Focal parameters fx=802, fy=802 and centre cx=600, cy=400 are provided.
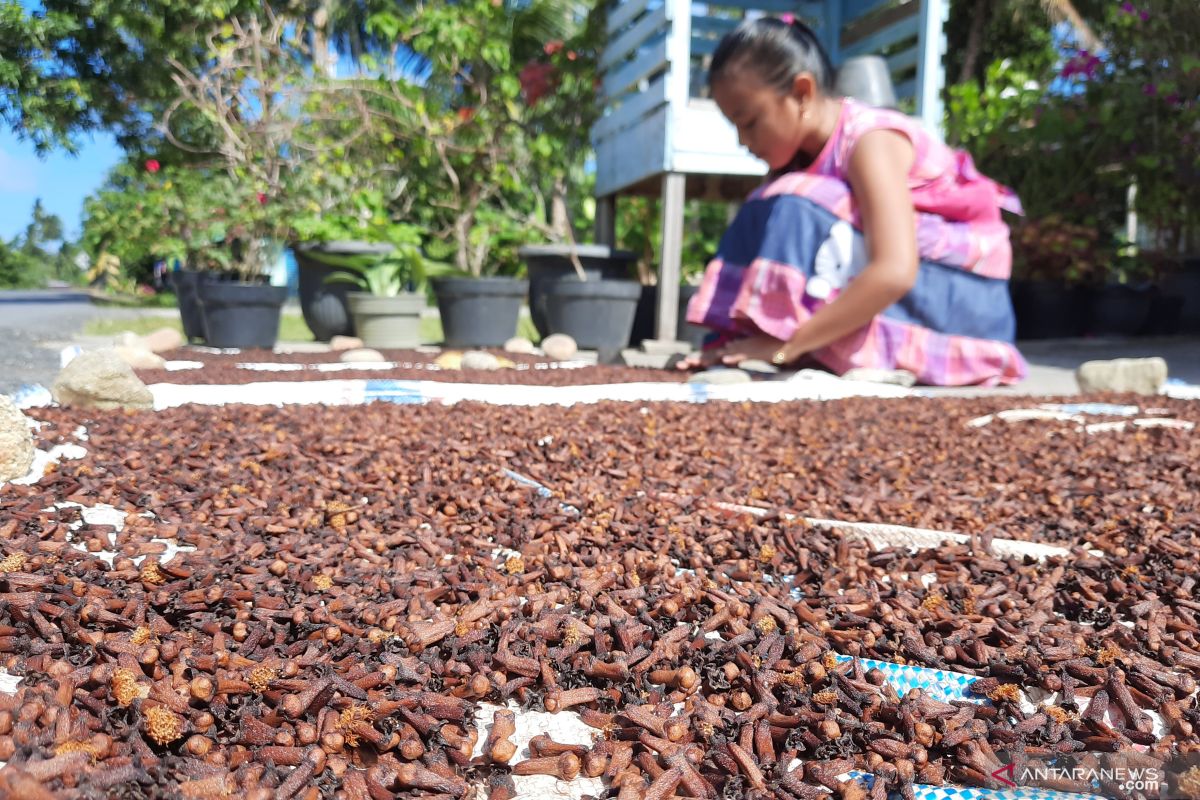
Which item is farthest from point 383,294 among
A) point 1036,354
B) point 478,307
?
point 1036,354

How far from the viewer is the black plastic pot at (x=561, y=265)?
5.16 m

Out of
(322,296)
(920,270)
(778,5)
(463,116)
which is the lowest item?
(322,296)

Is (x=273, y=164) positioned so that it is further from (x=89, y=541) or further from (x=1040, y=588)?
(x=1040, y=588)

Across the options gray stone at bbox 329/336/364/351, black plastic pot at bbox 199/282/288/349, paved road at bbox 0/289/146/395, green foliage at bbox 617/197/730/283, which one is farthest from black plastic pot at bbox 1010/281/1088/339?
paved road at bbox 0/289/146/395

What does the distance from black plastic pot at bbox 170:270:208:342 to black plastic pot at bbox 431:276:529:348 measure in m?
1.42

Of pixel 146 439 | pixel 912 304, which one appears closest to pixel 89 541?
pixel 146 439

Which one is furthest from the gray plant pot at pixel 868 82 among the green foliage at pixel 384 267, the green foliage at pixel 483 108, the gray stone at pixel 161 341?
the gray stone at pixel 161 341

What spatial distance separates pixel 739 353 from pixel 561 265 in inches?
87.4

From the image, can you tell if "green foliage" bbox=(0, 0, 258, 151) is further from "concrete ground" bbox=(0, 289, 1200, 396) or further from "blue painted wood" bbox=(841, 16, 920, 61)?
"blue painted wood" bbox=(841, 16, 920, 61)

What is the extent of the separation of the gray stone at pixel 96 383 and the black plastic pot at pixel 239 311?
2.59 meters

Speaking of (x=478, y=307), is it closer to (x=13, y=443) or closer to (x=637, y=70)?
(x=637, y=70)

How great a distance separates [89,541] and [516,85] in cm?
573

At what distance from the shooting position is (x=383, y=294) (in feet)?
16.4

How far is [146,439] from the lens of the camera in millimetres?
1792
